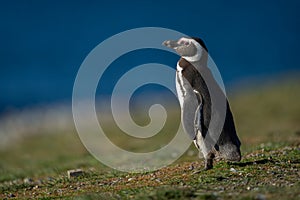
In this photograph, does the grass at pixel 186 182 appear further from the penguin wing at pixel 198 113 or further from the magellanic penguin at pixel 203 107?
the penguin wing at pixel 198 113

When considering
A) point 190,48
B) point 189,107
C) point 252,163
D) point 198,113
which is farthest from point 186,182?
point 190,48

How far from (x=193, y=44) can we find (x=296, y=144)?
8024 mm

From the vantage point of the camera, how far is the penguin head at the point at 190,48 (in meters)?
15.8

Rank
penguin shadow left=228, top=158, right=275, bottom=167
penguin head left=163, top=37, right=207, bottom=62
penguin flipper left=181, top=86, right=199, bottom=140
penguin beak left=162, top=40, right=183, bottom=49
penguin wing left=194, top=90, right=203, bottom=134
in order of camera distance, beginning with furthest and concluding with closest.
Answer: penguin shadow left=228, top=158, right=275, bottom=167 → penguin beak left=162, top=40, right=183, bottom=49 → penguin head left=163, top=37, right=207, bottom=62 → penguin flipper left=181, top=86, right=199, bottom=140 → penguin wing left=194, top=90, right=203, bottom=134

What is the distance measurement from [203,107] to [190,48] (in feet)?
5.72

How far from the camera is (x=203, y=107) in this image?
50.5 ft

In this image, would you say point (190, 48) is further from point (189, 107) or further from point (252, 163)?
point (252, 163)

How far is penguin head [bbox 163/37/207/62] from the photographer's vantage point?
15750mm

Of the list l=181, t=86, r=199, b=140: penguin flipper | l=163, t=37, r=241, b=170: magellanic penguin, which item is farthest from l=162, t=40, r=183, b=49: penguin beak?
l=181, t=86, r=199, b=140: penguin flipper

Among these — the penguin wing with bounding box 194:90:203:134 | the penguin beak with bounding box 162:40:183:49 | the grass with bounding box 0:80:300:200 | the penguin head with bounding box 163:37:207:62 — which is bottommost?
the grass with bounding box 0:80:300:200

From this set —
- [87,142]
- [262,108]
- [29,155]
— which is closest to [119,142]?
[87,142]

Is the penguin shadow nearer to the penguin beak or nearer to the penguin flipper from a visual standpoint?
the penguin flipper

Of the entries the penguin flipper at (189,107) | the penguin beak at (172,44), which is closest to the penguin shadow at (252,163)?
the penguin flipper at (189,107)

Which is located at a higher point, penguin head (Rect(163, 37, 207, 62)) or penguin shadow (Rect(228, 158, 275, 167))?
penguin head (Rect(163, 37, 207, 62))
